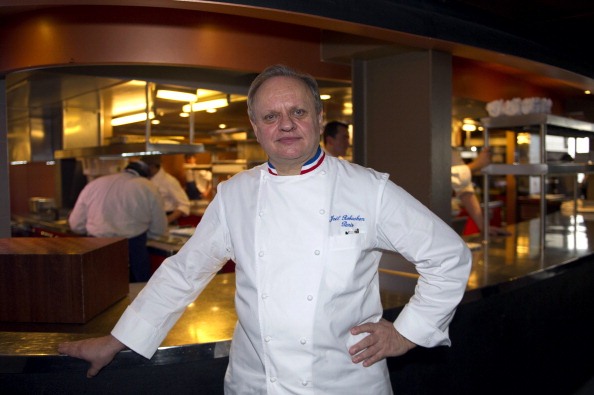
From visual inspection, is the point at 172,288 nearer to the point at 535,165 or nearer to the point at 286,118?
the point at 286,118

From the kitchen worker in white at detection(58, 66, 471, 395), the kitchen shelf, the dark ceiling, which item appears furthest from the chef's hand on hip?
the kitchen shelf

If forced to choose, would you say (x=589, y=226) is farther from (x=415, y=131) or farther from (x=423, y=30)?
(x=423, y=30)

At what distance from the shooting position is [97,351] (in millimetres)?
1308

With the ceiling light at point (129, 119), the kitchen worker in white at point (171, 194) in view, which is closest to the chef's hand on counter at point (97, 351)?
the ceiling light at point (129, 119)

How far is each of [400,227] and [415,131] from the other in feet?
4.08

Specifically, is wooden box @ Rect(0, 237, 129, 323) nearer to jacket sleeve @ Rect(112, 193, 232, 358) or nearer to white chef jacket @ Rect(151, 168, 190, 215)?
jacket sleeve @ Rect(112, 193, 232, 358)

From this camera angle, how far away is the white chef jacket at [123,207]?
3.94m

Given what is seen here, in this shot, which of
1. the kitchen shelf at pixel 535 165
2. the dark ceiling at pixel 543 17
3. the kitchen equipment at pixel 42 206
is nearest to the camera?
the dark ceiling at pixel 543 17

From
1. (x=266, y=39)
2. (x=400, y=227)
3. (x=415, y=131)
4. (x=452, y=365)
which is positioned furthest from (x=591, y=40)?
(x=400, y=227)

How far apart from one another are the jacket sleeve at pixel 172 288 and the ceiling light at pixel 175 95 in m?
2.53

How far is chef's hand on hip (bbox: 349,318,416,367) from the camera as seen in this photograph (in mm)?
1229

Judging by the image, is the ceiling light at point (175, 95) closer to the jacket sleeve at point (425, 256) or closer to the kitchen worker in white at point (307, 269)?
the kitchen worker in white at point (307, 269)

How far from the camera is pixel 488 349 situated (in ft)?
7.32

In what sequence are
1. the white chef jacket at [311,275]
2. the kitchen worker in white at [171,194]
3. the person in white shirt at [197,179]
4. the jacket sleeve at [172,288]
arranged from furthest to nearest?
the person in white shirt at [197,179] < the kitchen worker in white at [171,194] < the jacket sleeve at [172,288] < the white chef jacket at [311,275]
